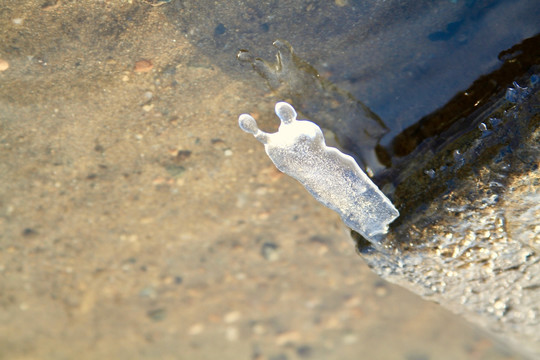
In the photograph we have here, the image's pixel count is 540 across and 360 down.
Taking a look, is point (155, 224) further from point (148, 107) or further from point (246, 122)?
point (246, 122)

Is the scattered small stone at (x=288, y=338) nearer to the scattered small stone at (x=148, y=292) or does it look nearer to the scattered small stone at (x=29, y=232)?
the scattered small stone at (x=148, y=292)

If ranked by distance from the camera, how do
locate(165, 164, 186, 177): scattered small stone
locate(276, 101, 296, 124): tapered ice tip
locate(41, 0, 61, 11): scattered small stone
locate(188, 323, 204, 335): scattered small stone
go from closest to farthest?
1. locate(276, 101, 296, 124): tapered ice tip
2. locate(41, 0, 61, 11): scattered small stone
3. locate(165, 164, 186, 177): scattered small stone
4. locate(188, 323, 204, 335): scattered small stone

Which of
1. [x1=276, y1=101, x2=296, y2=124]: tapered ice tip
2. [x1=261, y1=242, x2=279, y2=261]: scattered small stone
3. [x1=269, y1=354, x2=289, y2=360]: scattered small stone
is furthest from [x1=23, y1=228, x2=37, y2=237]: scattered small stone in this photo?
[x1=269, y1=354, x2=289, y2=360]: scattered small stone

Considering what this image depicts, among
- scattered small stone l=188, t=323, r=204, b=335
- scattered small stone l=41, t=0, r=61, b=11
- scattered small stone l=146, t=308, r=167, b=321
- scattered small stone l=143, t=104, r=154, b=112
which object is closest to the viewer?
scattered small stone l=41, t=0, r=61, b=11

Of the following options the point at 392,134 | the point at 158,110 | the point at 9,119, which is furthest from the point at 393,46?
the point at 9,119

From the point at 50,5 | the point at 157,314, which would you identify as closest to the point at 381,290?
the point at 157,314

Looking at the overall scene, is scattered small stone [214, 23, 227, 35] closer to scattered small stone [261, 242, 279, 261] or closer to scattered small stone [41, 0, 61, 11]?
scattered small stone [41, 0, 61, 11]

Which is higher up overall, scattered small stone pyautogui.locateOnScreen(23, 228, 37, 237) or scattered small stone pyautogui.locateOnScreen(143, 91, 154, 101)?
scattered small stone pyautogui.locateOnScreen(143, 91, 154, 101)
